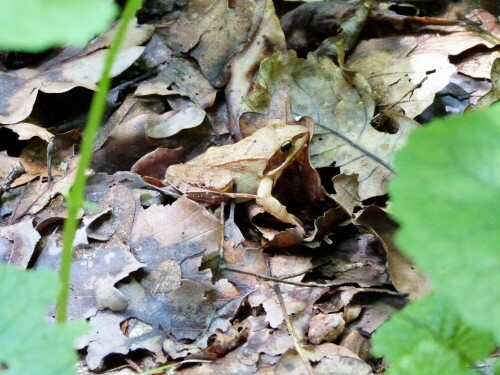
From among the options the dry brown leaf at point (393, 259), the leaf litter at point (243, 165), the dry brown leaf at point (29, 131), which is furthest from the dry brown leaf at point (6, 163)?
the dry brown leaf at point (393, 259)

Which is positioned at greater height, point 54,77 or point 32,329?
point 32,329

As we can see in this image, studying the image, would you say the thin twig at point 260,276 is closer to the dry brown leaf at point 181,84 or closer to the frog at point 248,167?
the frog at point 248,167

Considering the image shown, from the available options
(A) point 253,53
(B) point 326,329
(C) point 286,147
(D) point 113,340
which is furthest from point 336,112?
(D) point 113,340

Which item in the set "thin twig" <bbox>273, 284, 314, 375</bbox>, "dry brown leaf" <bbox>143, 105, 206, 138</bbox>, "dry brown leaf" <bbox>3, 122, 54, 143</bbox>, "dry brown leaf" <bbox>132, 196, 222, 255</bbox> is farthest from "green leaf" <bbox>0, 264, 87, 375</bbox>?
"dry brown leaf" <bbox>3, 122, 54, 143</bbox>

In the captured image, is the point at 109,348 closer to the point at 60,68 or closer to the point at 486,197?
the point at 486,197

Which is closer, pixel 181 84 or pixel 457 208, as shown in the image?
pixel 457 208

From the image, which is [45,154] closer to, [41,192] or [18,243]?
[41,192]

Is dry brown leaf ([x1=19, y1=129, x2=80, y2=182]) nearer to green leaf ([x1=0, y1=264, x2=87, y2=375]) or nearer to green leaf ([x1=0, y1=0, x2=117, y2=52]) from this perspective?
green leaf ([x1=0, y1=264, x2=87, y2=375])
